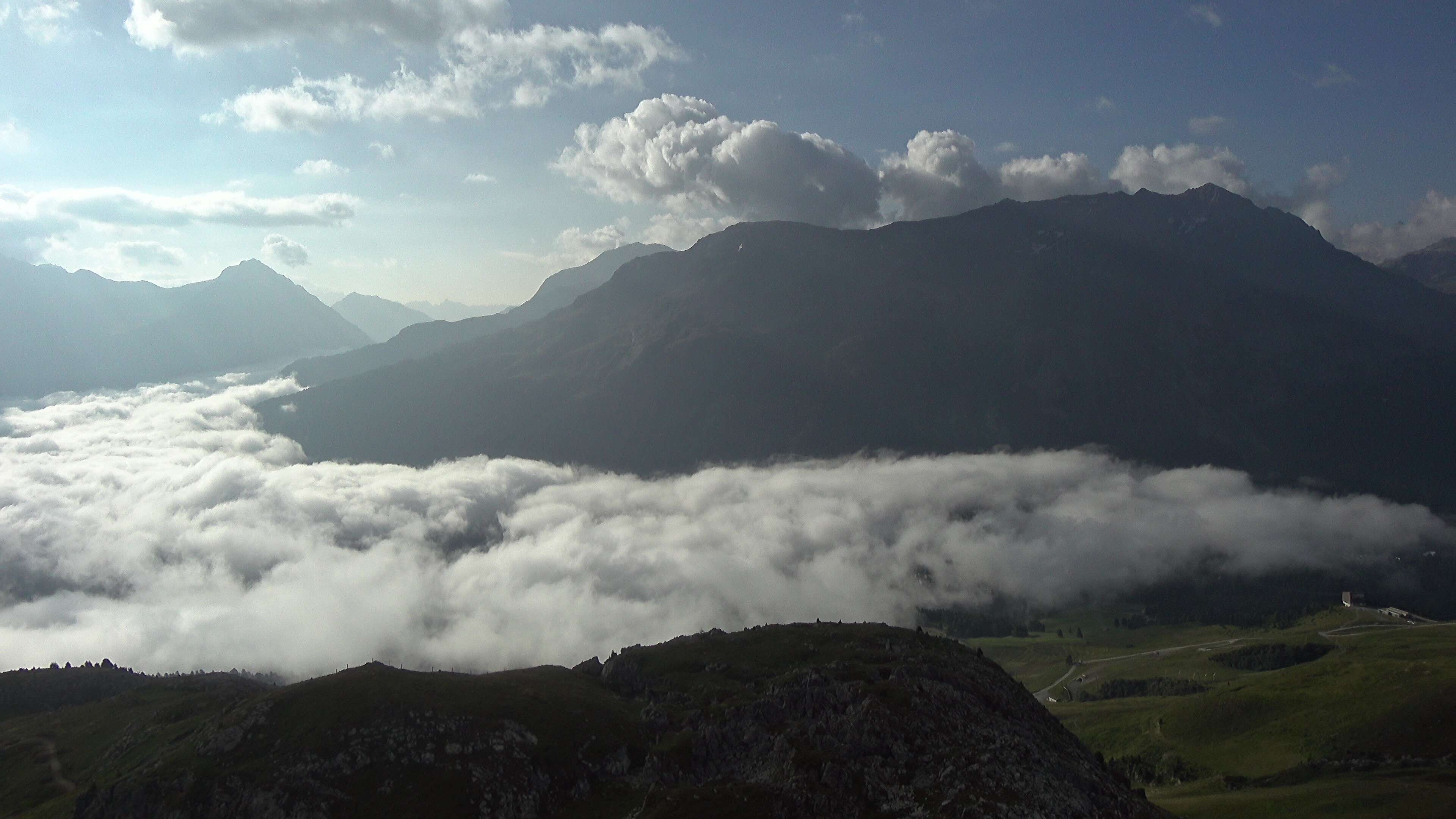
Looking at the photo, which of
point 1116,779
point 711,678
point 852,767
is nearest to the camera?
point 852,767

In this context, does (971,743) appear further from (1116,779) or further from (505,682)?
(505,682)

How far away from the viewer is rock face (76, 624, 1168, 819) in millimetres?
91875

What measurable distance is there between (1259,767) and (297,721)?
191 metres

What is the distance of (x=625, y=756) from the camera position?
10638 cm

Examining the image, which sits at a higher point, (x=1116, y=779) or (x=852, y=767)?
(x=852, y=767)

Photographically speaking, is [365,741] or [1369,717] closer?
[365,741]

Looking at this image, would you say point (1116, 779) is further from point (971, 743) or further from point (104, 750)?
point (104, 750)

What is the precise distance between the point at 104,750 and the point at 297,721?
8687cm

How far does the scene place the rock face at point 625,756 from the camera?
91.9 m

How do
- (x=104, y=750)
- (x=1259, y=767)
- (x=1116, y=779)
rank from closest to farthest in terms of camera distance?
(x=1116, y=779) < (x=104, y=750) < (x=1259, y=767)

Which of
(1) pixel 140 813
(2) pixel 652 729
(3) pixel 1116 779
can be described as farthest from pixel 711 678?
(1) pixel 140 813

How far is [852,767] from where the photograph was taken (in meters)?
94.0

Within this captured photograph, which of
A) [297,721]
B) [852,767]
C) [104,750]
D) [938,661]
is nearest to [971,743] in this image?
[852,767]

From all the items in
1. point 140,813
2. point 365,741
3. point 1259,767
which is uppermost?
point 365,741
